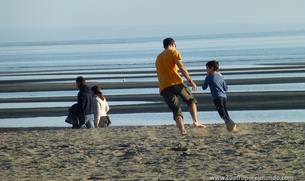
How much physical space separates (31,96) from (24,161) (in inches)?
841

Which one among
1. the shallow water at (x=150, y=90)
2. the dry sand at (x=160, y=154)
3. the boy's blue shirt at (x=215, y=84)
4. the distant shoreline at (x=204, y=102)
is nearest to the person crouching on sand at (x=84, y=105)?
the dry sand at (x=160, y=154)

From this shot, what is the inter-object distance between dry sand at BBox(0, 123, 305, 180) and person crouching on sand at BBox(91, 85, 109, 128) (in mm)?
1480

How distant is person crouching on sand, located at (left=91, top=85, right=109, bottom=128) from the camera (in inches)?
681

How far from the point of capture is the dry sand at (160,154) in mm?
10195

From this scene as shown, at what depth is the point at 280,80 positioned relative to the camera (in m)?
36.4

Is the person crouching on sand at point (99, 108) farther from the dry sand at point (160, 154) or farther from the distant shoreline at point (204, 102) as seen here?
the distant shoreline at point (204, 102)

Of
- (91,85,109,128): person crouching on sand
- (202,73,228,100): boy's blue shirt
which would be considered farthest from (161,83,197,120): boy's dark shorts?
(91,85,109,128): person crouching on sand

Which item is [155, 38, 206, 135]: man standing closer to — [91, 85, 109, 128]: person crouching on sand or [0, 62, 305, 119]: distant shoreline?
[91, 85, 109, 128]: person crouching on sand

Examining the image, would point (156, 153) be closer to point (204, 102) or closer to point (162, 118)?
point (162, 118)

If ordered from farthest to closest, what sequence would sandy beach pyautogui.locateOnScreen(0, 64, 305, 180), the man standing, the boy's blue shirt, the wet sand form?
the wet sand, the boy's blue shirt, the man standing, sandy beach pyautogui.locateOnScreen(0, 64, 305, 180)

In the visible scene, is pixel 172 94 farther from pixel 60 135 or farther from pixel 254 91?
pixel 254 91

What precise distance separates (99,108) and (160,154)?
220 inches

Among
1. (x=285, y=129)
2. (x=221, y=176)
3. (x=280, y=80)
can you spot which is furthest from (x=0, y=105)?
(x=221, y=176)

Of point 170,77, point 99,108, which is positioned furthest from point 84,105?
point 170,77
